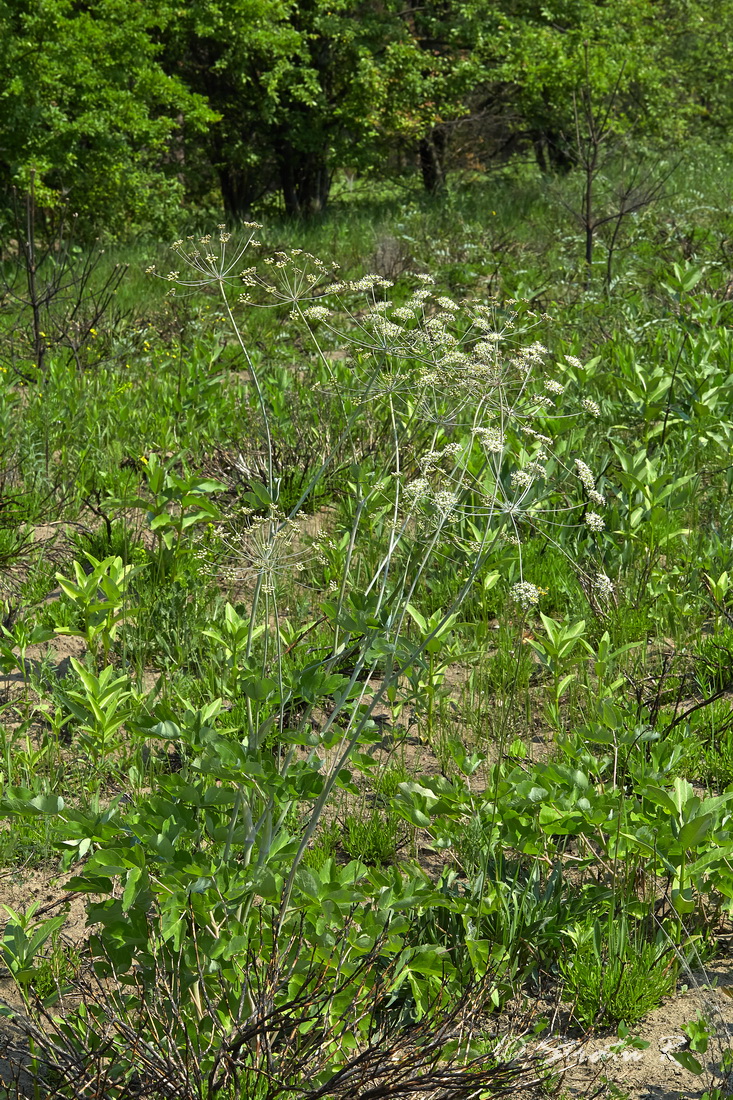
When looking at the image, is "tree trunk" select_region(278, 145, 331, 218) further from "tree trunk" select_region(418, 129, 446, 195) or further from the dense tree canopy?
"tree trunk" select_region(418, 129, 446, 195)

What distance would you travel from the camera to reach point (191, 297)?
8.93 m

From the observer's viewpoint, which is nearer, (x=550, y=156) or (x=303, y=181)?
(x=303, y=181)

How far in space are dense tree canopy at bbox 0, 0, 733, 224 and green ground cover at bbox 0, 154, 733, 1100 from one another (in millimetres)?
5958

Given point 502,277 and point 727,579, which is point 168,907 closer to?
point 727,579

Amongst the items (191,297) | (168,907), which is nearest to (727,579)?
(168,907)

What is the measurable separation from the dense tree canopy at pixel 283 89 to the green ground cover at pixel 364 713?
5.96m

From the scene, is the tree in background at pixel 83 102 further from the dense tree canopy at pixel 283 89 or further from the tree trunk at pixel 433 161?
the tree trunk at pixel 433 161

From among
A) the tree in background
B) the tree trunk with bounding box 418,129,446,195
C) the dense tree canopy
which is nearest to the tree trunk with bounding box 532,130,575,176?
the dense tree canopy

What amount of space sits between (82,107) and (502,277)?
6050 millimetres

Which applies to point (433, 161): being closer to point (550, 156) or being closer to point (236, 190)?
point (236, 190)

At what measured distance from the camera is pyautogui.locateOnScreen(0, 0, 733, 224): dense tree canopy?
11.1 meters

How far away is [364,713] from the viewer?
262 centimetres

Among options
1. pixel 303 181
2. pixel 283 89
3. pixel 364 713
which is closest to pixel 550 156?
pixel 303 181

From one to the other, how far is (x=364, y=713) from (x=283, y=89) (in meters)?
14.3
